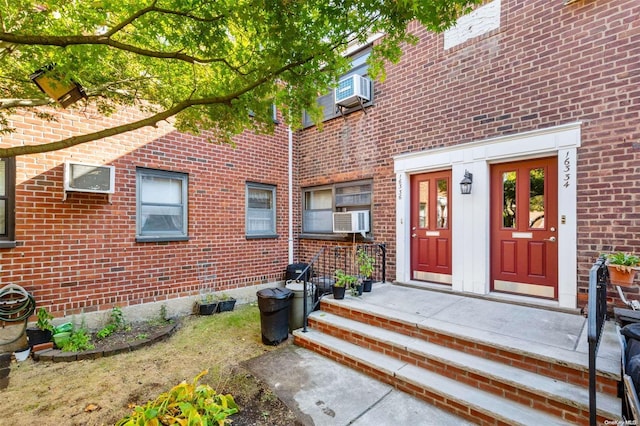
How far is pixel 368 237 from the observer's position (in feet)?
20.6

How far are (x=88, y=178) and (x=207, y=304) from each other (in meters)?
2.97

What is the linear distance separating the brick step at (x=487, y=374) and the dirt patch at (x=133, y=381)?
4.51 ft

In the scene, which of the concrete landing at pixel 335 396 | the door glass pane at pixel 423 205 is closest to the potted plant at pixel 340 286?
the concrete landing at pixel 335 396

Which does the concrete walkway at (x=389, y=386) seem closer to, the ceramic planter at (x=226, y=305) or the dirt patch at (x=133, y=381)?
the dirt patch at (x=133, y=381)

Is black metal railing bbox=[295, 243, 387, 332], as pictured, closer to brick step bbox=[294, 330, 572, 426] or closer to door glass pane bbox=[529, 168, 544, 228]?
brick step bbox=[294, 330, 572, 426]

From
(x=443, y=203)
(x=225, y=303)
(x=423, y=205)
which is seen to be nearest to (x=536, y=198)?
(x=443, y=203)

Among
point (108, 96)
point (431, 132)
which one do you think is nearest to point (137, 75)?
point (108, 96)

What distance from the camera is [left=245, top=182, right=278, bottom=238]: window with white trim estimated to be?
6879 mm

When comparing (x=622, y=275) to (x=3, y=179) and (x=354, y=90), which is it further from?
(x=3, y=179)

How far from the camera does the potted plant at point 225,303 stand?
592cm

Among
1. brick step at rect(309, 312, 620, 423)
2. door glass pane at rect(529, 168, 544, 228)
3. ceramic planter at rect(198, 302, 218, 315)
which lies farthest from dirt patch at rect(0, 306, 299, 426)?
door glass pane at rect(529, 168, 544, 228)

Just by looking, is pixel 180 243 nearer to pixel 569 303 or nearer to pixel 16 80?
pixel 16 80

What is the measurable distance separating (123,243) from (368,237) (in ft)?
15.2

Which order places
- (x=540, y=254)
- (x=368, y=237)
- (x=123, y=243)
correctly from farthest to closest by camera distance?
(x=368, y=237)
(x=123, y=243)
(x=540, y=254)
